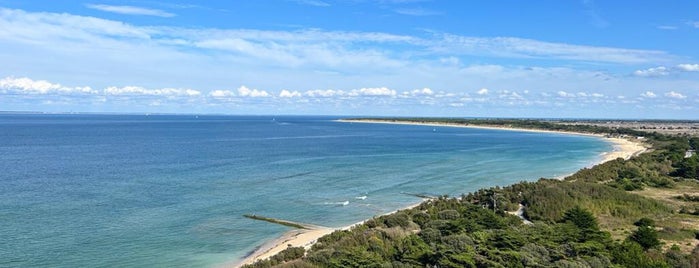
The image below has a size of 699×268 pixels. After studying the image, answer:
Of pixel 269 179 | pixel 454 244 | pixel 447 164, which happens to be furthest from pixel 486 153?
pixel 454 244

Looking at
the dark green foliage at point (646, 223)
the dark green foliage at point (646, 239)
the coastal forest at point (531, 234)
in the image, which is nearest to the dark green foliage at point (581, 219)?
the coastal forest at point (531, 234)

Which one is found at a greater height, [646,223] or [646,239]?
[646,239]

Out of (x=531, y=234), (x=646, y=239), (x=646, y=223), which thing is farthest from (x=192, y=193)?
(x=646, y=239)

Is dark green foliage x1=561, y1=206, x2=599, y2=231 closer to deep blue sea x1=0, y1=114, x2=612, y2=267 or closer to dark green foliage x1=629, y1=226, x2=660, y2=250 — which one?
dark green foliage x1=629, y1=226, x2=660, y2=250

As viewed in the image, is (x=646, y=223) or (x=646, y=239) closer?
(x=646, y=239)

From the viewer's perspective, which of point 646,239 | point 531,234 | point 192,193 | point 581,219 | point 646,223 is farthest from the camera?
point 192,193

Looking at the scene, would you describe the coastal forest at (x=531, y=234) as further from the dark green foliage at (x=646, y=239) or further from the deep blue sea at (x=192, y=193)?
the deep blue sea at (x=192, y=193)

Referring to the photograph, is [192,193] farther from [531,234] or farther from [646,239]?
[646,239]

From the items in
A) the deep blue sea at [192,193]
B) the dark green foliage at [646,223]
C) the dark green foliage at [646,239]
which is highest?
the dark green foliage at [646,239]
